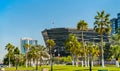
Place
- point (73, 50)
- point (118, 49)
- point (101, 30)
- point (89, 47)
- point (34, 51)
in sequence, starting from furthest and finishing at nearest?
point (34, 51), point (89, 47), point (73, 50), point (118, 49), point (101, 30)

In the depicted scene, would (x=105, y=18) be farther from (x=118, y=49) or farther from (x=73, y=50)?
(x=73, y=50)

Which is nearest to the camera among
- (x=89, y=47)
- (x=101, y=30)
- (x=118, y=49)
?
(x=101, y=30)

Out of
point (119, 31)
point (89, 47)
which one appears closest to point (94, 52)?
point (89, 47)

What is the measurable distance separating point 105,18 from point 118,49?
20.6 meters

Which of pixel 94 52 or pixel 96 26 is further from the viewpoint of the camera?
pixel 94 52

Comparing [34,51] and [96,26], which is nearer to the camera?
[96,26]

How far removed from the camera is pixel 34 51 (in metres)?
195

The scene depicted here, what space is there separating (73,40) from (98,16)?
55.0 meters

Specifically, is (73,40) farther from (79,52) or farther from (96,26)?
(96,26)

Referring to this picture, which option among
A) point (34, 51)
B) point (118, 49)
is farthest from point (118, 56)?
point (34, 51)

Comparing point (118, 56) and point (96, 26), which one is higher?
point (96, 26)

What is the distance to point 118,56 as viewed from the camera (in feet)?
456

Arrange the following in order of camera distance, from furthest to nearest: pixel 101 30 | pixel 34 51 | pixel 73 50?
1. pixel 34 51
2. pixel 73 50
3. pixel 101 30

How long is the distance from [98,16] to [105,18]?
2.35 metres
